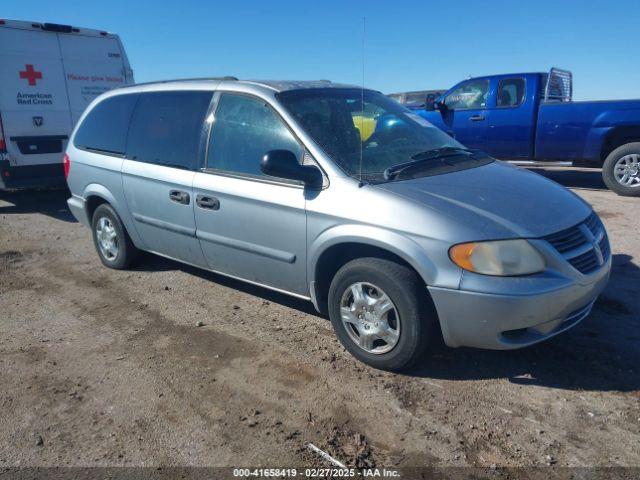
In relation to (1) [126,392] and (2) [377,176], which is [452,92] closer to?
(2) [377,176]

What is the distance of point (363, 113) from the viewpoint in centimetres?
414

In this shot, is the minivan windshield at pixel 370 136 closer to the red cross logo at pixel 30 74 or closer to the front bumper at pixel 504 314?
the front bumper at pixel 504 314

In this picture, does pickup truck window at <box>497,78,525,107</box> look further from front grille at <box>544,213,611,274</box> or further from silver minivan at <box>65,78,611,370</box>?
front grille at <box>544,213,611,274</box>

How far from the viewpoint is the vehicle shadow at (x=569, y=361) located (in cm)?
323

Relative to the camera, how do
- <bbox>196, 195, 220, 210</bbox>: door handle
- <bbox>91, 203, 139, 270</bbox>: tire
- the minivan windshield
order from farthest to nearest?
<bbox>91, 203, 139, 270</bbox>: tire → <bbox>196, 195, 220, 210</bbox>: door handle → the minivan windshield

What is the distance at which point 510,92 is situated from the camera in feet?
32.6

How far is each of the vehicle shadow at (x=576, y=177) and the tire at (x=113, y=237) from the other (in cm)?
771

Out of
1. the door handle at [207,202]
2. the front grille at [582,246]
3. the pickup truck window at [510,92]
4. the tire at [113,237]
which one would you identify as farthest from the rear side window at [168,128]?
the pickup truck window at [510,92]

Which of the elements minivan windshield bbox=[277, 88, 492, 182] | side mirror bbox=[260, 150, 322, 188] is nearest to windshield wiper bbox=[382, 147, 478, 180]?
minivan windshield bbox=[277, 88, 492, 182]

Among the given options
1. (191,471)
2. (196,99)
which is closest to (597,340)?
(191,471)

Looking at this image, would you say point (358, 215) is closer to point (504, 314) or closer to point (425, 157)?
point (425, 157)

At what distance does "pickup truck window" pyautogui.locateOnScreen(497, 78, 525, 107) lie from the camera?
32.1ft

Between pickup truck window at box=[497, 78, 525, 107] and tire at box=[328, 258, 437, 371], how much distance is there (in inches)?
306

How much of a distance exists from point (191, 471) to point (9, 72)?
769 centimetres
